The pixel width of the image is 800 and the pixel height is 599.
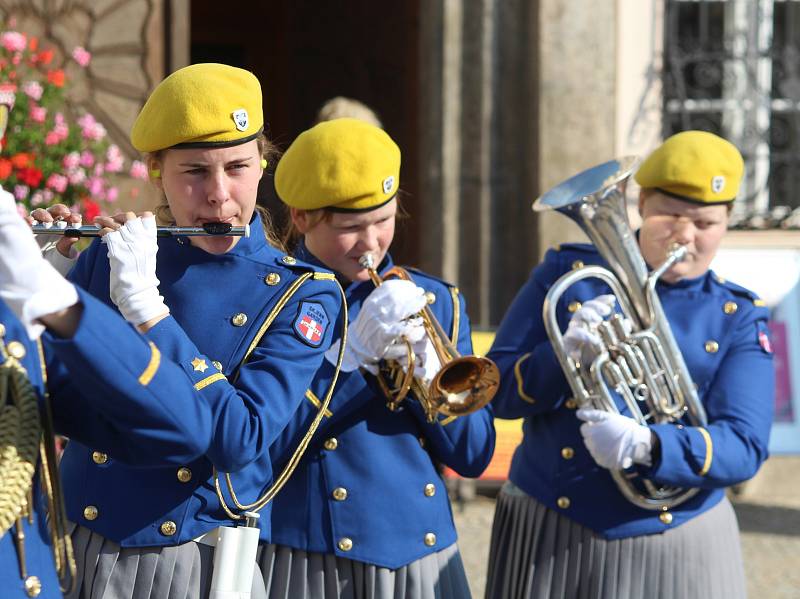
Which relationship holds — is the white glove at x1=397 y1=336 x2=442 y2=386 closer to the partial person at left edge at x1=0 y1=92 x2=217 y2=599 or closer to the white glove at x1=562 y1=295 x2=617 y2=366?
the white glove at x1=562 y1=295 x2=617 y2=366

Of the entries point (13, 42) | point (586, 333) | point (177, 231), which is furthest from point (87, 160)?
point (177, 231)

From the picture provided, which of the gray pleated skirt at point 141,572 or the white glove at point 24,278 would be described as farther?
the gray pleated skirt at point 141,572

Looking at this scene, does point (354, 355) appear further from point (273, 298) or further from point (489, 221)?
point (489, 221)

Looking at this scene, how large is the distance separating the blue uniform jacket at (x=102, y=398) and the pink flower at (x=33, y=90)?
4.21 meters

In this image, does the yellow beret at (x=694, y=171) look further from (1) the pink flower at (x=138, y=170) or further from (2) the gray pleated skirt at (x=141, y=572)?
(1) the pink flower at (x=138, y=170)

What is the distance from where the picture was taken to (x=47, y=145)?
19.3ft

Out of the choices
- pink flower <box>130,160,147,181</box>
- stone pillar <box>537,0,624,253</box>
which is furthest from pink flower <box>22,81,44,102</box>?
stone pillar <box>537,0,624,253</box>

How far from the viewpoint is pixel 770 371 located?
3414 mm

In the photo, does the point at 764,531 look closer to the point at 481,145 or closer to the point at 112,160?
the point at 481,145

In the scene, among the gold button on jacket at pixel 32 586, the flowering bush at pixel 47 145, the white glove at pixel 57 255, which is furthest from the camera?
the flowering bush at pixel 47 145

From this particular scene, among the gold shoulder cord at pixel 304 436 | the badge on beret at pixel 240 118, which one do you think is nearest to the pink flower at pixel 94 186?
the gold shoulder cord at pixel 304 436

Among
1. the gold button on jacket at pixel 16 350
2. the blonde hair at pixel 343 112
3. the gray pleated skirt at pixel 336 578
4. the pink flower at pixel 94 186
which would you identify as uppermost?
the blonde hair at pixel 343 112

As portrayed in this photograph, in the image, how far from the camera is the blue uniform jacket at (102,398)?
183cm

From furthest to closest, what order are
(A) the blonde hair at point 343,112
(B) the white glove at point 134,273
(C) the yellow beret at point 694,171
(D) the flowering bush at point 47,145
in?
(D) the flowering bush at point 47,145, (A) the blonde hair at point 343,112, (C) the yellow beret at point 694,171, (B) the white glove at point 134,273
